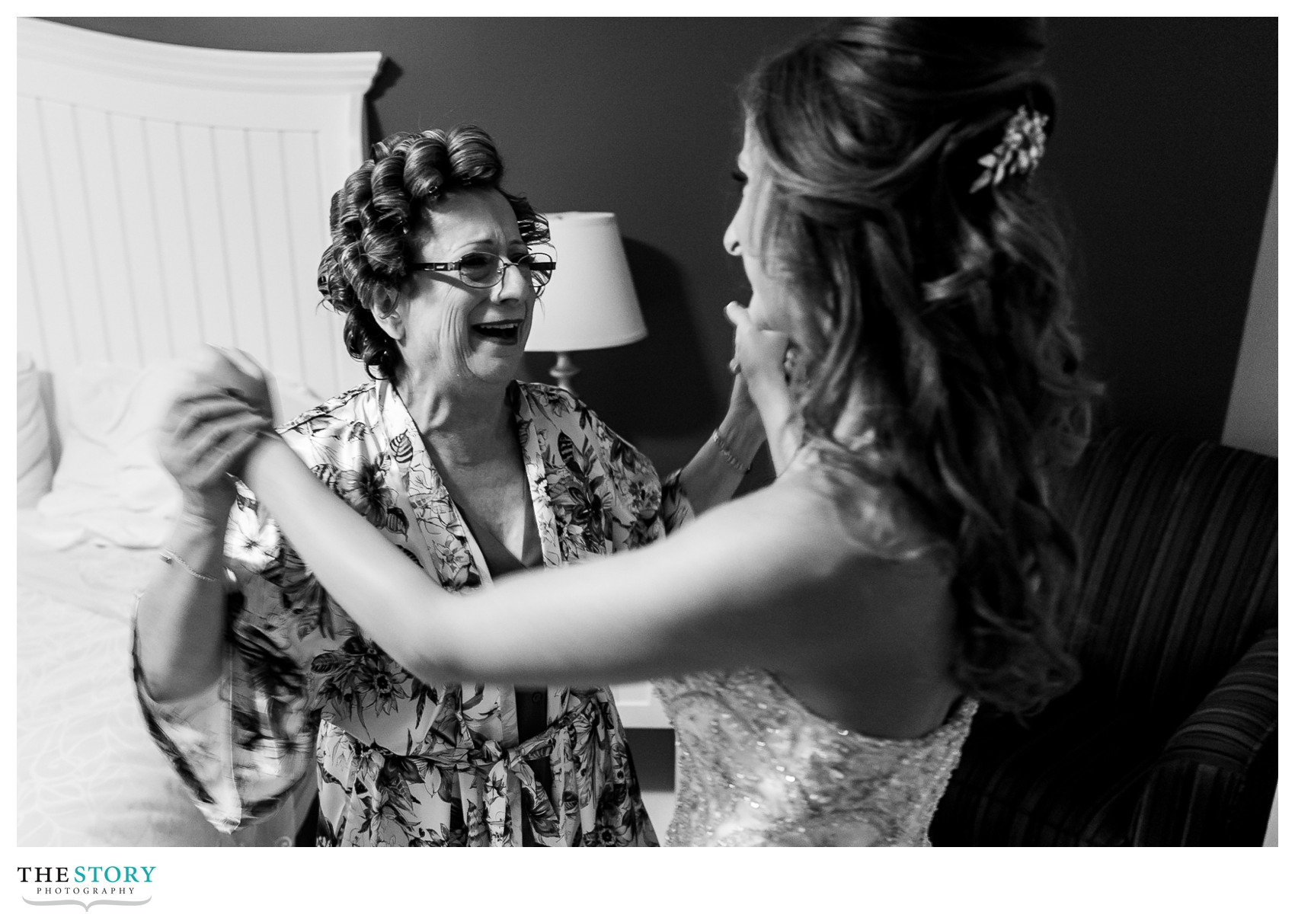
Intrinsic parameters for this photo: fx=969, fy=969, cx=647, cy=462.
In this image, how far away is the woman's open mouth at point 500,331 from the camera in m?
1.05

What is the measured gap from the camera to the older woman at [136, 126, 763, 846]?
0.95 meters

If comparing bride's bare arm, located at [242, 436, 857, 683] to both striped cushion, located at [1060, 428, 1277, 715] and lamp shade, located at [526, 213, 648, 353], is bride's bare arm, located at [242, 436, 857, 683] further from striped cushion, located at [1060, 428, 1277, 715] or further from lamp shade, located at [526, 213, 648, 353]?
striped cushion, located at [1060, 428, 1277, 715]

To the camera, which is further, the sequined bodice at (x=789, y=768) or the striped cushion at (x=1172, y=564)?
the striped cushion at (x=1172, y=564)

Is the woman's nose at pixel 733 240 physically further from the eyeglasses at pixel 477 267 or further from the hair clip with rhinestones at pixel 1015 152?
the eyeglasses at pixel 477 267

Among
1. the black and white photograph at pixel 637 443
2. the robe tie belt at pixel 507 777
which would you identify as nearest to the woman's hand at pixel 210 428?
the black and white photograph at pixel 637 443

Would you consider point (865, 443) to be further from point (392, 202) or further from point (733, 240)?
point (392, 202)

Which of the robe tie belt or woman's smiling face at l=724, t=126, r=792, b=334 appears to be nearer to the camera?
woman's smiling face at l=724, t=126, r=792, b=334

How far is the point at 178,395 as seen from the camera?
2.59 ft

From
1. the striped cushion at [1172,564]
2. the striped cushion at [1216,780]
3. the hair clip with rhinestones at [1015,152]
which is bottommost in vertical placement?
the striped cushion at [1216,780]

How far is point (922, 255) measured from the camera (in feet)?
2.30

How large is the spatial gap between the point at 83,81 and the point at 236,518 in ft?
4.91

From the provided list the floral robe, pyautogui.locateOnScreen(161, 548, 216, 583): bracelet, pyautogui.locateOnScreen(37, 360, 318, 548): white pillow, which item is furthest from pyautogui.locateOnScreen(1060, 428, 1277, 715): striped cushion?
pyautogui.locateOnScreen(37, 360, 318, 548): white pillow
